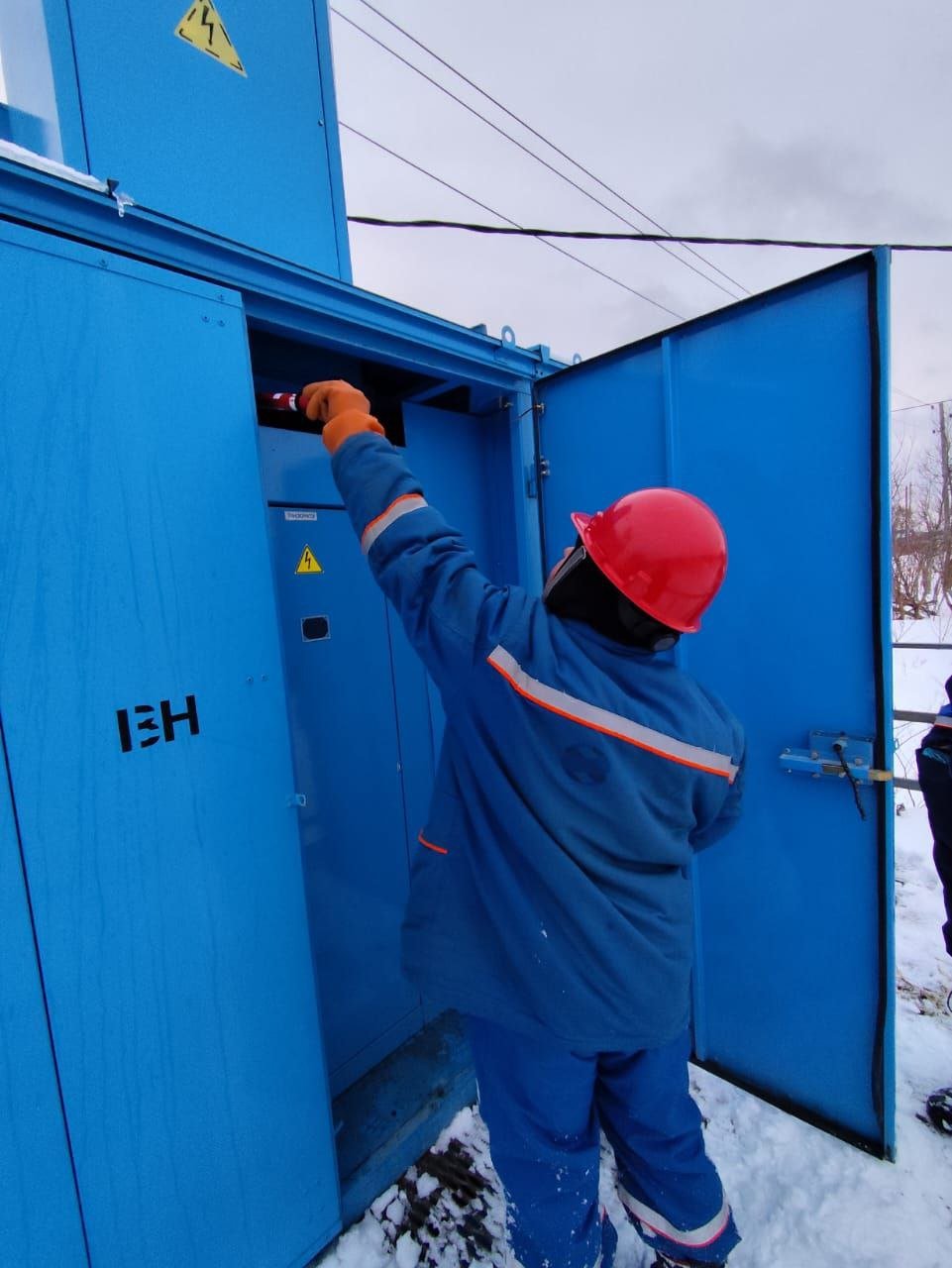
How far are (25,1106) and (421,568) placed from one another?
132cm

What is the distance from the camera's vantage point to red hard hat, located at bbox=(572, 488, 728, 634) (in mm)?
1262

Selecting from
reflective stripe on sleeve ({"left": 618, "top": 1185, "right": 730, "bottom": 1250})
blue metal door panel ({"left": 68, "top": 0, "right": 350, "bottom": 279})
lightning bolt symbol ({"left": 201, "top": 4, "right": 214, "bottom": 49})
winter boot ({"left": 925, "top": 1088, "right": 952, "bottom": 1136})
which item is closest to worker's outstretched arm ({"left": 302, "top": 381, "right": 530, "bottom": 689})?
blue metal door panel ({"left": 68, "top": 0, "right": 350, "bottom": 279})

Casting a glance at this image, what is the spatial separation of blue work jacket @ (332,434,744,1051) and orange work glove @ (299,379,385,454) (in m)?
0.10

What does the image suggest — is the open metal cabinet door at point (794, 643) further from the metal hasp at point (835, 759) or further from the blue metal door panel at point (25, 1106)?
the blue metal door panel at point (25, 1106)

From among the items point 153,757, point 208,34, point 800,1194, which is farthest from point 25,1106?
point 208,34

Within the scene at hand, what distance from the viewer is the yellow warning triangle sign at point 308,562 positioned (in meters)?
2.08

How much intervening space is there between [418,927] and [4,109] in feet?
7.74

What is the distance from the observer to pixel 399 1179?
198 centimetres

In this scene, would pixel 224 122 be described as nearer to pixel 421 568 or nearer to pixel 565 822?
pixel 421 568

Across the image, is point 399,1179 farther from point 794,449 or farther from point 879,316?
point 879,316

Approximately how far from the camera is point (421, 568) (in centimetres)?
133

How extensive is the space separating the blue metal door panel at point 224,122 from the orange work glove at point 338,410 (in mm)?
367

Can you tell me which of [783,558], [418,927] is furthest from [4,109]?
[783,558]


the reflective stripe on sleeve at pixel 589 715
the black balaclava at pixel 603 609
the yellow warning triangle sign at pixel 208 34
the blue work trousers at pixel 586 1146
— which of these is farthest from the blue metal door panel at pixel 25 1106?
the yellow warning triangle sign at pixel 208 34
